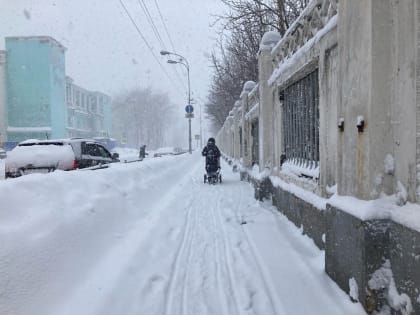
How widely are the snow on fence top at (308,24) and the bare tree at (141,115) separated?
294 feet

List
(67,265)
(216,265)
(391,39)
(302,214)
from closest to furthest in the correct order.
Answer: (391,39)
(67,265)
(216,265)
(302,214)

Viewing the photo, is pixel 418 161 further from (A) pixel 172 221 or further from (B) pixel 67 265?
(A) pixel 172 221

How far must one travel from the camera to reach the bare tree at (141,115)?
9650 centimetres

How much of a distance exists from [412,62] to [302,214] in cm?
349

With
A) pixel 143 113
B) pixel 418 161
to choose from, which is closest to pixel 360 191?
pixel 418 161

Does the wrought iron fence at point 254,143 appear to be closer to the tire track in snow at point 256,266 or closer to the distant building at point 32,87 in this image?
the tire track in snow at point 256,266

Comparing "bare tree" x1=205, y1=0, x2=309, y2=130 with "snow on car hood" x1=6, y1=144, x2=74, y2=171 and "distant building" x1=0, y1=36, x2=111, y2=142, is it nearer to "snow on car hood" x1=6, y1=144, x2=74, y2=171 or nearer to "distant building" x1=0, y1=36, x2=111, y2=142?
"snow on car hood" x1=6, y1=144, x2=74, y2=171

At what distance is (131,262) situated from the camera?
474 cm

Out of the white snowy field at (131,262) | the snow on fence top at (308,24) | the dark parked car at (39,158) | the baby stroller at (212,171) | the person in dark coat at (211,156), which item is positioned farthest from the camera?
the baby stroller at (212,171)

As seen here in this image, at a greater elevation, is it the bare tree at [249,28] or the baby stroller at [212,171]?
the bare tree at [249,28]

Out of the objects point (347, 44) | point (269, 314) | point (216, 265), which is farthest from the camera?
point (216, 265)

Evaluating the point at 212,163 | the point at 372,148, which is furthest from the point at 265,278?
the point at 212,163

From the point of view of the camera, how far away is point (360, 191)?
343 cm

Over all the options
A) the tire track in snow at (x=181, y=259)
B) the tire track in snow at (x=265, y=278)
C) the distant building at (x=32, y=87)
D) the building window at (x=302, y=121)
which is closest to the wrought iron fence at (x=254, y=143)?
the building window at (x=302, y=121)
